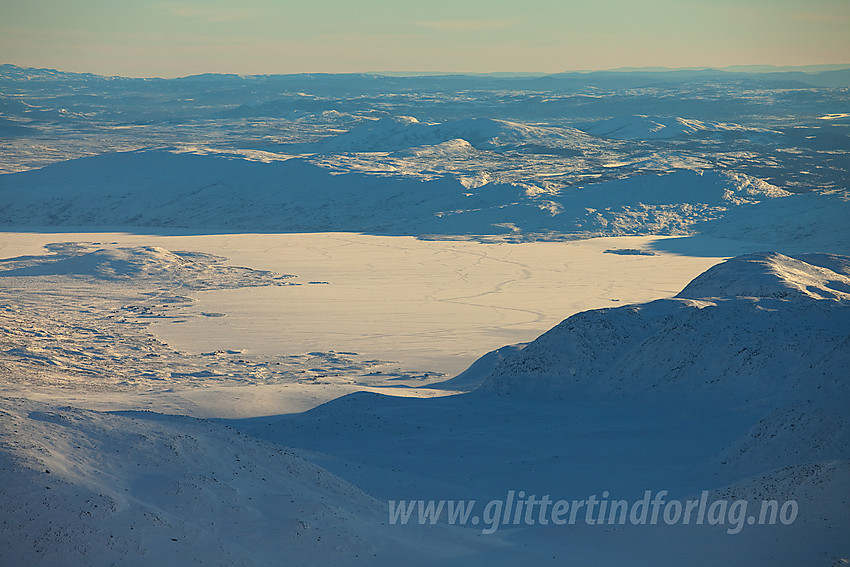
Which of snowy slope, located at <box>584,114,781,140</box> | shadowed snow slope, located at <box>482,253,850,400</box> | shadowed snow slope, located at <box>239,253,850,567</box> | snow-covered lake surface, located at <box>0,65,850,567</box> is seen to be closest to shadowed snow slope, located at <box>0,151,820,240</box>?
snow-covered lake surface, located at <box>0,65,850,567</box>

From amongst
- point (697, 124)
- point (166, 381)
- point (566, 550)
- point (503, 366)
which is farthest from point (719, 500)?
point (697, 124)

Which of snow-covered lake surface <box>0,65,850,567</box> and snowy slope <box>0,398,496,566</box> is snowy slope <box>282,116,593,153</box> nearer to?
snow-covered lake surface <box>0,65,850,567</box>

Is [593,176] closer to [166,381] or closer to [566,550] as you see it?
[166,381]

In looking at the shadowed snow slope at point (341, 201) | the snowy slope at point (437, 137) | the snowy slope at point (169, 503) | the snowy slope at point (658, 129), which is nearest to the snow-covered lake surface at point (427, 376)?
the snowy slope at point (169, 503)

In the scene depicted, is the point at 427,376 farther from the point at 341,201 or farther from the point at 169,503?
the point at 341,201

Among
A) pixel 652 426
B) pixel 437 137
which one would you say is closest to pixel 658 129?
pixel 437 137
